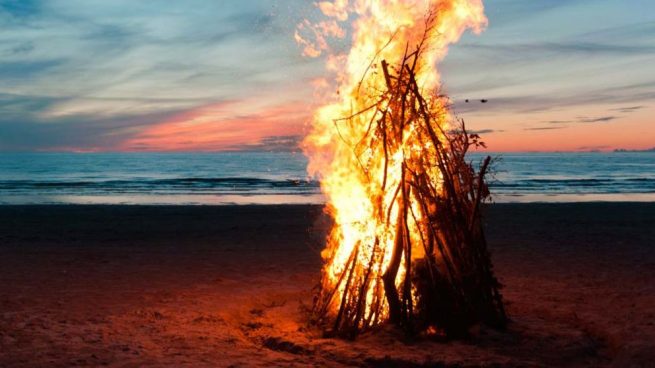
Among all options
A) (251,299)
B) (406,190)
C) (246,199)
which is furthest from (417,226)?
(246,199)

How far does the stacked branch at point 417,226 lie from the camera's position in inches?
254

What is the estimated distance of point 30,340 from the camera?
6.60 m

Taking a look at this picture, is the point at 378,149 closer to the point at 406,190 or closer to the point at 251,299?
the point at 406,190

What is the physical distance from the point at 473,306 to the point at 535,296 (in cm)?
280

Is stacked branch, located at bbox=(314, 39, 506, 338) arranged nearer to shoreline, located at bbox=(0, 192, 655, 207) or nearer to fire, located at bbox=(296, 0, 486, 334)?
fire, located at bbox=(296, 0, 486, 334)

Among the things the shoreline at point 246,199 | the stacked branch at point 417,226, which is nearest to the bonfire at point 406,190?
the stacked branch at point 417,226

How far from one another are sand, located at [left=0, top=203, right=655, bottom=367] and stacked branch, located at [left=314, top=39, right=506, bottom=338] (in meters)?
0.29

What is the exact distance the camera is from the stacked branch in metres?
6.45

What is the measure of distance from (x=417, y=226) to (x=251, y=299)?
3.48 m

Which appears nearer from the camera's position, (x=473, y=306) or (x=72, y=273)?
(x=473, y=306)

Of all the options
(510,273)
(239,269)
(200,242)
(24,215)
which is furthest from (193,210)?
(510,273)

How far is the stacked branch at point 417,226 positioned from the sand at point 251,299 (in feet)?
0.96

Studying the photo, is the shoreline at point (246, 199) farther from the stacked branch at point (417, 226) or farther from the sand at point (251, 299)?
the stacked branch at point (417, 226)

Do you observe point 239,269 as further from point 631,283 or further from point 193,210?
point 193,210
